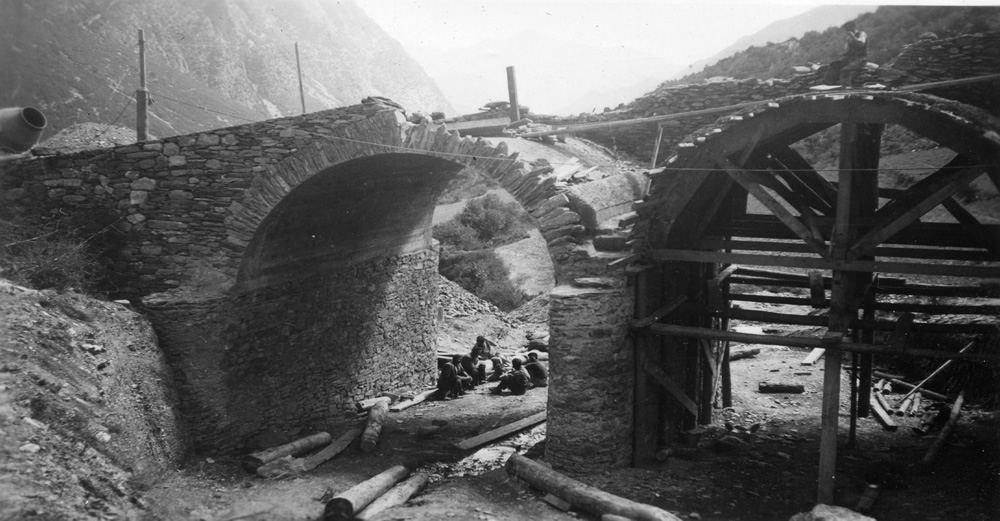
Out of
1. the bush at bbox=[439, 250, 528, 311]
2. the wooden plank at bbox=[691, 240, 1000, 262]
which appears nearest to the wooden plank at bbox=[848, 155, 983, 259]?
the wooden plank at bbox=[691, 240, 1000, 262]

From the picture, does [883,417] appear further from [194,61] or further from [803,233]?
[194,61]

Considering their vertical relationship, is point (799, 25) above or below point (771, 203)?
above

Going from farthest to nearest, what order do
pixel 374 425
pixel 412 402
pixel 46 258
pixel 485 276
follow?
pixel 485 276 → pixel 412 402 → pixel 374 425 → pixel 46 258

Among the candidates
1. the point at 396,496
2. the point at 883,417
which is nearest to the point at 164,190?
the point at 396,496

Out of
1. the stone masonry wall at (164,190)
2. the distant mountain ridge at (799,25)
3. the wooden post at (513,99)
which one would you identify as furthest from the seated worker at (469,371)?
the distant mountain ridge at (799,25)

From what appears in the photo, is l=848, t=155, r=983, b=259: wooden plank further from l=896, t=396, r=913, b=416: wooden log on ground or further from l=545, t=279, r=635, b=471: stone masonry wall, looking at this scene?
l=896, t=396, r=913, b=416: wooden log on ground

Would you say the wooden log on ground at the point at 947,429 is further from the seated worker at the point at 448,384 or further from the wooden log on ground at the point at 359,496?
the seated worker at the point at 448,384

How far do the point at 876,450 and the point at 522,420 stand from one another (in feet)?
16.4

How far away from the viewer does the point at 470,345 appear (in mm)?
16703

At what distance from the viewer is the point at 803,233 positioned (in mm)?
7180

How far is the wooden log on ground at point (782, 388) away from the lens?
12.3m

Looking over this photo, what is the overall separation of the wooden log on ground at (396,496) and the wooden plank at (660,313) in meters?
3.15

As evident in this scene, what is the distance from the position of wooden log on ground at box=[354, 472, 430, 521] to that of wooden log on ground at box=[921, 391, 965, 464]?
6.35 m

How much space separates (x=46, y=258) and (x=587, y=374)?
6.68 m
